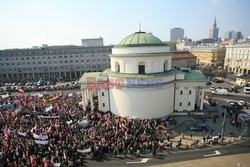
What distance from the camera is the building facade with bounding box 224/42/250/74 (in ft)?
196

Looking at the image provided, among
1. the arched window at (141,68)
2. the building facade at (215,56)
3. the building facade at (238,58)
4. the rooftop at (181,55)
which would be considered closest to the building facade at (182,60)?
the rooftop at (181,55)

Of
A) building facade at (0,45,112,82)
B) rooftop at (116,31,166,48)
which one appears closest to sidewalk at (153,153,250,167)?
rooftop at (116,31,166,48)

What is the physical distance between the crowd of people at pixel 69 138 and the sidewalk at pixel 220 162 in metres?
3.45

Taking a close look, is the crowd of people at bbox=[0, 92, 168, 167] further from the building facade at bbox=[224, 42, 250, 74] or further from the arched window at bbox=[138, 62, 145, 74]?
the building facade at bbox=[224, 42, 250, 74]

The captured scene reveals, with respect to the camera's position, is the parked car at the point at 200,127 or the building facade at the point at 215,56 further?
the building facade at the point at 215,56

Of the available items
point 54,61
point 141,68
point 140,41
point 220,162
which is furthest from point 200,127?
point 54,61

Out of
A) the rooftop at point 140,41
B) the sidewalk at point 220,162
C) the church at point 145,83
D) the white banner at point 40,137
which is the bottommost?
the sidewalk at point 220,162

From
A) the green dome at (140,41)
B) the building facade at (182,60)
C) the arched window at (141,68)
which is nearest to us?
the green dome at (140,41)

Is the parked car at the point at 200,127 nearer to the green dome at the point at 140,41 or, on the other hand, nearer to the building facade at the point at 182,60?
the green dome at the point at 140,41

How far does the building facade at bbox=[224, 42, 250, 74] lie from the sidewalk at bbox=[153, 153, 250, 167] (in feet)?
182

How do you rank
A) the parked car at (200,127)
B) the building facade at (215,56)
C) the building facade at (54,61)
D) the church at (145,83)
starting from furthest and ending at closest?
the building facade at (215,56)
the building facade at (54,61)
the church at (145,83)
the parked car at (200,127)

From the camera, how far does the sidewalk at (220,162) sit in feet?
55.7

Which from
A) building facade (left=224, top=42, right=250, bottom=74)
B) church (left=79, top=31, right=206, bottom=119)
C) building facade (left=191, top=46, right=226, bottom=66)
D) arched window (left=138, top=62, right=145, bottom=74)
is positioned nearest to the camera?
church (left=79, top=31, right=206, bottom=119)

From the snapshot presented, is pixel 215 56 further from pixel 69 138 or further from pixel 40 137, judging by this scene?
pixel 40 137
